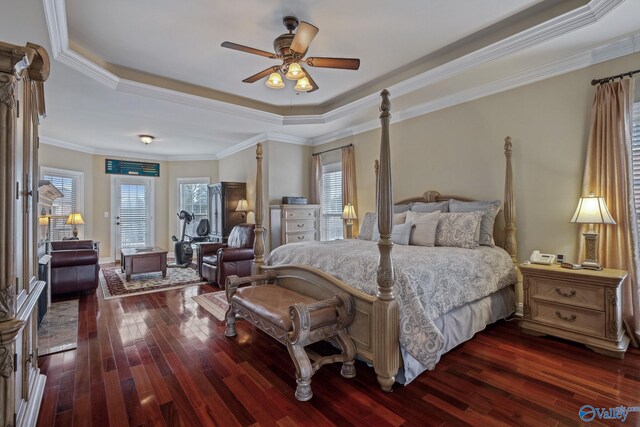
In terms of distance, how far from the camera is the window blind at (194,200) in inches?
321

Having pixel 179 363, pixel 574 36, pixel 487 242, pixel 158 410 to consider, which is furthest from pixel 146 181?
pixel 574 36

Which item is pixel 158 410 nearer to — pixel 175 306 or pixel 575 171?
pixel 175 306

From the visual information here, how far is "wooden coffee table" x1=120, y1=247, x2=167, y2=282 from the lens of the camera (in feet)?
16.7

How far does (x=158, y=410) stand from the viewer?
187 centimetres

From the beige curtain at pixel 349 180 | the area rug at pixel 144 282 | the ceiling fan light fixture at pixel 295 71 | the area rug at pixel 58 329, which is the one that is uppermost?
the ceiling fan light fixture at pixel 295 71

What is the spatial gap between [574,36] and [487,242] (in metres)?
2.05

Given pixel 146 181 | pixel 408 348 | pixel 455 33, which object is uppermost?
pixel 455 33

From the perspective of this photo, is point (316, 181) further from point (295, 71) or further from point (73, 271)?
point (73, 271)

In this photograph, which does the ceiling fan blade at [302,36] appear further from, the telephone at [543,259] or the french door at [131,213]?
the french door at [131,213]

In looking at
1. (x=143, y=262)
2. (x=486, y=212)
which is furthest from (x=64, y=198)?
(x=486, y=212)

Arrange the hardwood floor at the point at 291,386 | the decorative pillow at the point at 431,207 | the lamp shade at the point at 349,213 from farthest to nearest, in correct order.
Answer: the lamp shade at the point at 349,213, the decorative pillow at the point at 431,207, the hardwood floor at the point at 291,386

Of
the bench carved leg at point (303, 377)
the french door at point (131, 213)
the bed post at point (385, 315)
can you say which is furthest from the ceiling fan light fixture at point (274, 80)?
the french door at point (131, 213)

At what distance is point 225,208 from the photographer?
640 cm

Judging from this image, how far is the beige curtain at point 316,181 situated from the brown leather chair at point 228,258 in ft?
5.06
